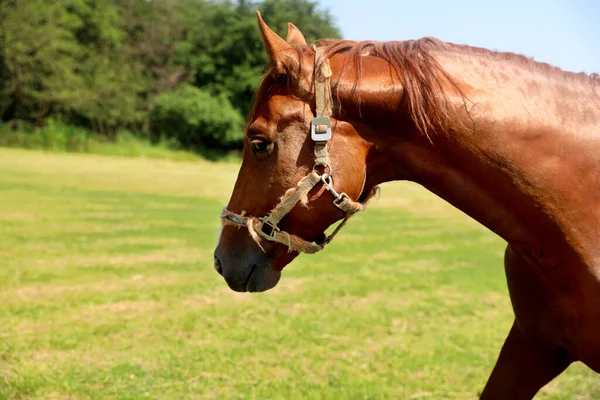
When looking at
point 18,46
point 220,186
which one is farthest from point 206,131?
point 220,186

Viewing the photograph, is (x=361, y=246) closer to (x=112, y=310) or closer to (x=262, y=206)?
(x=112, y=310)

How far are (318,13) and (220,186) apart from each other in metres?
34.1

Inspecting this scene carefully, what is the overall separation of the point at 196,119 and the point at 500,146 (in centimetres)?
4312

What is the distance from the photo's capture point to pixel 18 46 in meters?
37.2

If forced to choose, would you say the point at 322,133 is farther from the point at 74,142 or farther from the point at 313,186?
the point at 74,142

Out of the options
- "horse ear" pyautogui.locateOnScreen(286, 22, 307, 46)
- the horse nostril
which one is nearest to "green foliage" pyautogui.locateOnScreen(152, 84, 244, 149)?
"horse ear" pyautogui.locateOnScreen(286, 22, 307, 46)

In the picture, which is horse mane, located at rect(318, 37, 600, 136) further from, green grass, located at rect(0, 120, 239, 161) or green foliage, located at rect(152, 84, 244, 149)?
green foliage, located at rect(152, 84, 244, 149)

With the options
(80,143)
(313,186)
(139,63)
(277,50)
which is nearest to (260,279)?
(313,186)

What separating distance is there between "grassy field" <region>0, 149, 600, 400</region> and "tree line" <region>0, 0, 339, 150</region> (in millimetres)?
31638

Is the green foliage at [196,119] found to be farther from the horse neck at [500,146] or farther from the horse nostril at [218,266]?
the horse neck at [500,146]

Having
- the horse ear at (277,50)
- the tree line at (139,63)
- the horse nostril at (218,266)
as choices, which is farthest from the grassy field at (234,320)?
the tree line at (139,63)

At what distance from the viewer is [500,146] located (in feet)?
6.68

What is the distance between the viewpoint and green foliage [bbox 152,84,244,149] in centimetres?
4381

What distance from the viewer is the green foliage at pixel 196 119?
43812 mm
